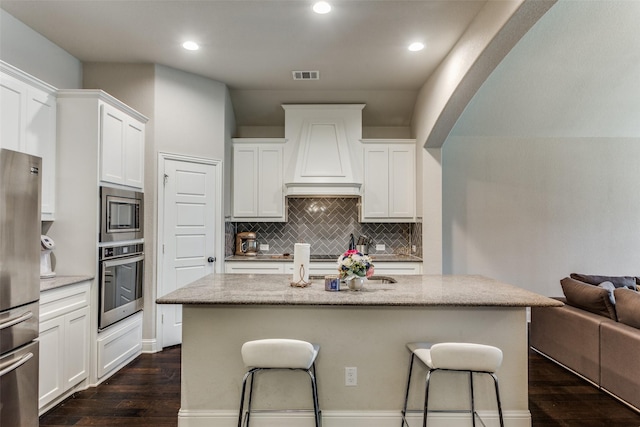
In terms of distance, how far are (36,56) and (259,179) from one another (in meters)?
2.54

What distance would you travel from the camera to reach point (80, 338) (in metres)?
2.98

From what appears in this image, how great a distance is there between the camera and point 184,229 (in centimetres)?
418

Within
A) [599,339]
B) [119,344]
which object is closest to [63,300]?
[119,344]

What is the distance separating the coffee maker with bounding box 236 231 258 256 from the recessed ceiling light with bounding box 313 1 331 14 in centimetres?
293

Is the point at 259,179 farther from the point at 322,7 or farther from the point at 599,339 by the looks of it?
the point at 599,339

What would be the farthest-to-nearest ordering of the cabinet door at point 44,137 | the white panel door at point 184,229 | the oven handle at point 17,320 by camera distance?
1. the white panel door at point 184,229
2. the cabinet door at point 44,137
3. the oven handle at point 17,320


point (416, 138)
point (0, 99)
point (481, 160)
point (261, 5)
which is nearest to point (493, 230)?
point (481, 160)

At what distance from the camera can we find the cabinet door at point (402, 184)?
193 inches

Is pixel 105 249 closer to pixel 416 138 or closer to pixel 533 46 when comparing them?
pixel 416 138

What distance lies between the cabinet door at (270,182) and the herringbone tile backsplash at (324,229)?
339 millimetres

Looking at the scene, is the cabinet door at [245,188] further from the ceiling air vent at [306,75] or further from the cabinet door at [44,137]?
the cabinet door at [44,137]

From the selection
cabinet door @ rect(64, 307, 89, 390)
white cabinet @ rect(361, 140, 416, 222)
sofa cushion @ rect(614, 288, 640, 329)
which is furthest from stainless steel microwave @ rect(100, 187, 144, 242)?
sofa cushion @ rect(614, 288, 640, 329)

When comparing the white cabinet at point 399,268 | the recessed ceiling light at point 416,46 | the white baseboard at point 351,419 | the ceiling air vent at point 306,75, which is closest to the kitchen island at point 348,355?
the white baseboard at point 351,419

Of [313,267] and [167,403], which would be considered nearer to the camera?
[167,403]
